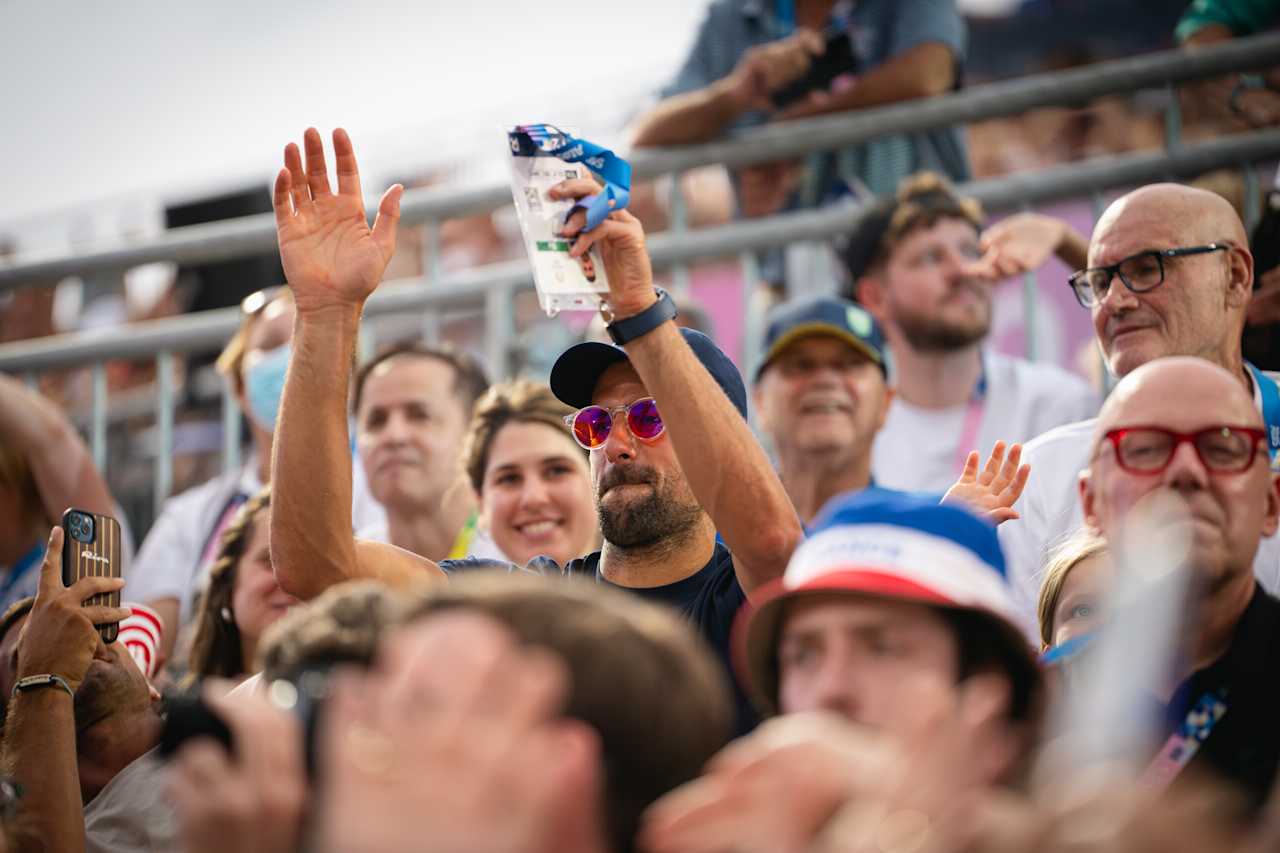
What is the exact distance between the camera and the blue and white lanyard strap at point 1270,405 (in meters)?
3.73

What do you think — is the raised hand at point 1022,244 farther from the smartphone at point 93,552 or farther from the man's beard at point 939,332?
the smartphone at point 93,552

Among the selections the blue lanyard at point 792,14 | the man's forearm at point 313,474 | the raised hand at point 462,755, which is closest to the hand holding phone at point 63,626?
the man's forearm at point 313,474

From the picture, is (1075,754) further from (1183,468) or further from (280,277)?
(280,277)

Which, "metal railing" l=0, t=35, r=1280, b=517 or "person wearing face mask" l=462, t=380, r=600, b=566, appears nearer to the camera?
"person wearing face mask" l=462, t=380, r=600, b=566

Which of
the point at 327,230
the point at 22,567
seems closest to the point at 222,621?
the point at 22,567

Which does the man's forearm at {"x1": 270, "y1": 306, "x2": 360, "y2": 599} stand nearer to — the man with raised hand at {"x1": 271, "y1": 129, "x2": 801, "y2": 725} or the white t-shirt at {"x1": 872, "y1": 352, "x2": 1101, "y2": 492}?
the man with raised hand at {"x1": 271, "y1": 129, "x2": 801, "y2": 725}

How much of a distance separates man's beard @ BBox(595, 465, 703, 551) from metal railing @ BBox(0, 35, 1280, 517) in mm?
1724

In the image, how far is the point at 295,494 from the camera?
3529mm

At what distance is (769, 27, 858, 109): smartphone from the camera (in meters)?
5.64

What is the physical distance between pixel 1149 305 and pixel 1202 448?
1.47 meters

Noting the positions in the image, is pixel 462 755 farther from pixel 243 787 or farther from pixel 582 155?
pixel 582 155

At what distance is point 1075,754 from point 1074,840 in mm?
139

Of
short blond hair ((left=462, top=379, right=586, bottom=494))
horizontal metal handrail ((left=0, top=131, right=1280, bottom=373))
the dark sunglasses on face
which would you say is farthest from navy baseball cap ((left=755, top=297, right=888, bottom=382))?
the dark sunglasses on face

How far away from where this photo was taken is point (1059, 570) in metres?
3.20
